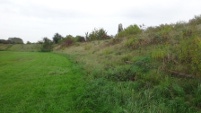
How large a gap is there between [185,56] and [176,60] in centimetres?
101

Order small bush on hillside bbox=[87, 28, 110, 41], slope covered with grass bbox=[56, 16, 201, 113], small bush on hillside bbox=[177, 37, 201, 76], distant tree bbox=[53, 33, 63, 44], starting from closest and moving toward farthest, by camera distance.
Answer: slope covered with grass bbox=[56, 16, 201, 113] < small bush on hillside bbox=[177, 37, 201, 76] < small bush on hillside bbox=[87, 28, 110, 41] < distant tree bbox=[53, 33, 63, 44]

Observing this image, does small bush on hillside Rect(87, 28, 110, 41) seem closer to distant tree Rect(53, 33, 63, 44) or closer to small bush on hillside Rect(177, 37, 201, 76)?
distant tree Rect(53, 33, 63, 44)

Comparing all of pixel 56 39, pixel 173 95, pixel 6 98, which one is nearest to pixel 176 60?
pixel 173 95

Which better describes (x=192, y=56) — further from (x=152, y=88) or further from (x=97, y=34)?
(x=97, y=34)

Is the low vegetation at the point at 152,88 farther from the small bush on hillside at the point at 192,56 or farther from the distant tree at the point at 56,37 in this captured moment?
the distant tree at the point at 56,37

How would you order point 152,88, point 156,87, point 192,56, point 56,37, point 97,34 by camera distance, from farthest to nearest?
point 56,37 < point 97,34 < point 192,56 < point 152,88 < point 156,87

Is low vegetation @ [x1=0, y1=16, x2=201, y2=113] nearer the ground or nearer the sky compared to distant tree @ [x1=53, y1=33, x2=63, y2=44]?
nearer the ground

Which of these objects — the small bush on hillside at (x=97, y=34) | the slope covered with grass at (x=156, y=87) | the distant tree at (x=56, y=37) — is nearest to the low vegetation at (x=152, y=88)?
the slope covered with grass at (x=156, y=87)

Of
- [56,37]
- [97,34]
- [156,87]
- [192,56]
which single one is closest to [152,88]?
[156,87]

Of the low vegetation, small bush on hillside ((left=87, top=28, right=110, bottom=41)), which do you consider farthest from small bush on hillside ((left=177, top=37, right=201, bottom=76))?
small bush on hillside ((left=87, top=28, right=110, bottom=41))

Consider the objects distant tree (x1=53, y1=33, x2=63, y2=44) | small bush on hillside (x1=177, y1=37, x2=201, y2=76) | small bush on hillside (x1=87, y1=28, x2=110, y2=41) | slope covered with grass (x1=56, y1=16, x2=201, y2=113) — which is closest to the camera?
slope covered with grass (x1=56, y1=16, x2=201, y2=113)

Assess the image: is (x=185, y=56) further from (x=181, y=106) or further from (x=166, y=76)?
(x=181, y=106)

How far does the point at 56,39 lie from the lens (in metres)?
84.4

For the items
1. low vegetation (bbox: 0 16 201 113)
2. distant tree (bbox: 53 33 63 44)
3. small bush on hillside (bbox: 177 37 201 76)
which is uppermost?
distant tree (bbox: 53 33 63 44)
